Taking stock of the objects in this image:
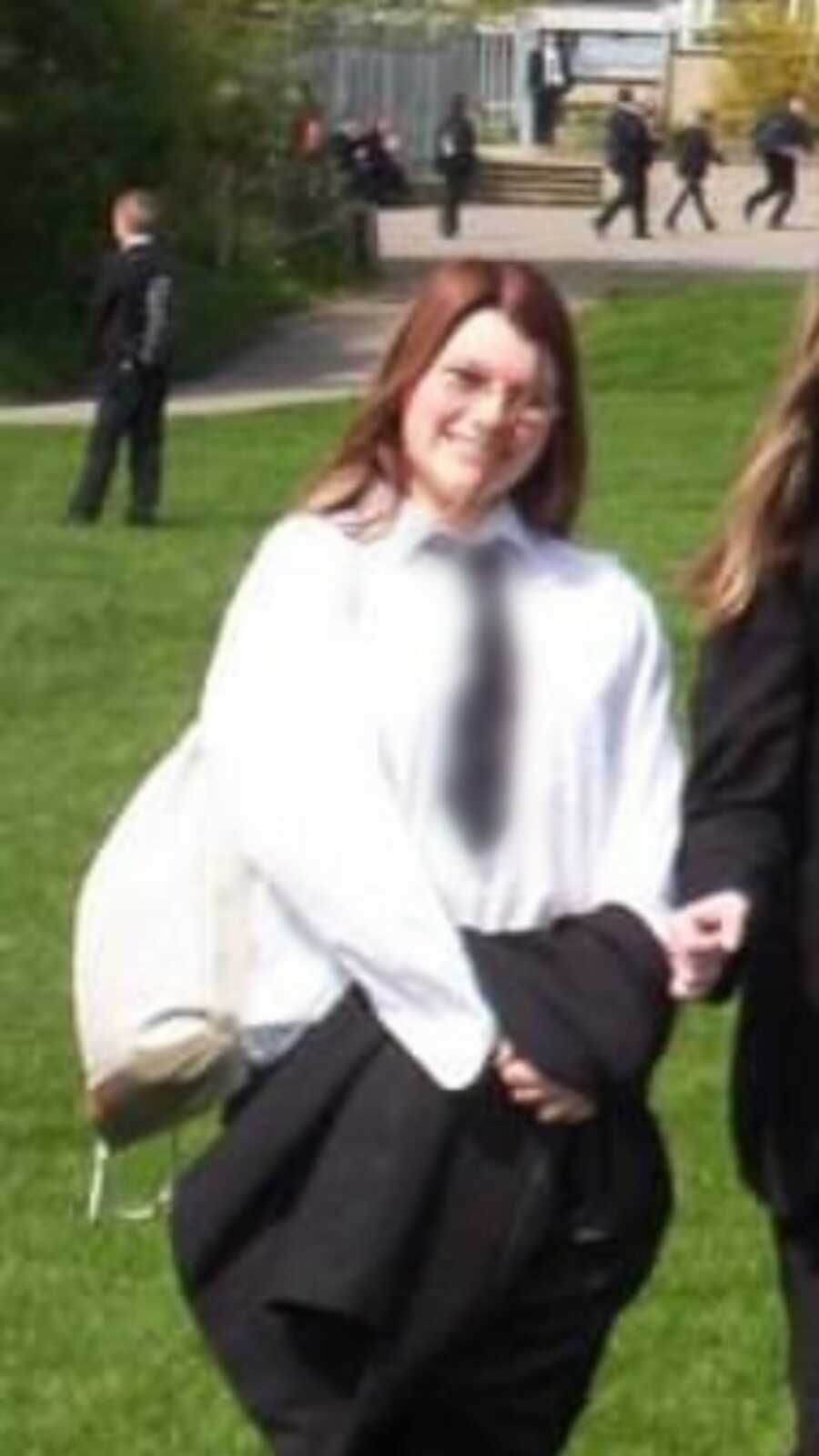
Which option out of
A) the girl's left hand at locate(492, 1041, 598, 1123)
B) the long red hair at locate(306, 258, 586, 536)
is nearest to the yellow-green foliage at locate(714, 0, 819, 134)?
the long red hair at locate(306, 258, 586, 536)

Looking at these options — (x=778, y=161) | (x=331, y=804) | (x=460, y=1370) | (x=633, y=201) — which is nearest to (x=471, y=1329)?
(x=460, y=1370)

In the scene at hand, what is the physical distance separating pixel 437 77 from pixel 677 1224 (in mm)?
59732

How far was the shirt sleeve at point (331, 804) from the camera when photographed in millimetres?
4840

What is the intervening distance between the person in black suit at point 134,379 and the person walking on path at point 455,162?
101 ft

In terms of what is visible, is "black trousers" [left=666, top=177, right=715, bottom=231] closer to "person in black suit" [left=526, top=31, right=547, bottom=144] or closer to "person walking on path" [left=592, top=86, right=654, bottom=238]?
"person walking on path" [left=592, top=86, right=654, bottom=238]

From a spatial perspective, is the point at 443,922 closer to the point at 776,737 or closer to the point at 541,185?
the point at 776,737

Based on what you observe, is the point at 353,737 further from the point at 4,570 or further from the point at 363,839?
the point at 4,570

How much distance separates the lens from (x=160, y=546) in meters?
24.3

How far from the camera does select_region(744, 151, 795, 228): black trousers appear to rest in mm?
61281

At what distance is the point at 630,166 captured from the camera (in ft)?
187

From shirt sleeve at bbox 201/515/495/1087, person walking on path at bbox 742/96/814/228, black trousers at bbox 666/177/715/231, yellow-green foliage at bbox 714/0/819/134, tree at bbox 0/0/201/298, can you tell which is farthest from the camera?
yellow-green foliage at bbox 714/0/819/134

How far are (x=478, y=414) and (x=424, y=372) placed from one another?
81 millimetres

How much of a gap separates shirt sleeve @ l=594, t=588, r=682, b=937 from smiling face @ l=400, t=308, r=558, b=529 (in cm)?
20

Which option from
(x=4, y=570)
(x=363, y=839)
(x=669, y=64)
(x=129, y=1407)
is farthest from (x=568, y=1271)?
(x=669, y=64)
